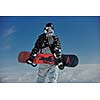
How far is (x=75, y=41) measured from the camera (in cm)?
346

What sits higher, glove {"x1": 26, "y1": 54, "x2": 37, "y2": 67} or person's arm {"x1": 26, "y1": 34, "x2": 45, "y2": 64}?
person's arm {"x1": 26, "y1": 34, "x2": 45, "y2": 64}

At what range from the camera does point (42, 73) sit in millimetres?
3463

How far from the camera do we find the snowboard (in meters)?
3.45

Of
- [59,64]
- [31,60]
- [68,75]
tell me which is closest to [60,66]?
[59,64]

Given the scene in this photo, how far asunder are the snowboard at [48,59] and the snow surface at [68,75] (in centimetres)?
8

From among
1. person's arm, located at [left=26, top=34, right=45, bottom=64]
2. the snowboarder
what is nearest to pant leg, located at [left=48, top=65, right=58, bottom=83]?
the snowboarder

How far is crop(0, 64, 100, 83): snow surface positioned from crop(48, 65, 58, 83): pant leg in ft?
0.16

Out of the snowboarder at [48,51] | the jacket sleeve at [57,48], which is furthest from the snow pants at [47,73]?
the jacket sleeve at [57,48]

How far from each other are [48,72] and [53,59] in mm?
164

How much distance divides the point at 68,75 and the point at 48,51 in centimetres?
37

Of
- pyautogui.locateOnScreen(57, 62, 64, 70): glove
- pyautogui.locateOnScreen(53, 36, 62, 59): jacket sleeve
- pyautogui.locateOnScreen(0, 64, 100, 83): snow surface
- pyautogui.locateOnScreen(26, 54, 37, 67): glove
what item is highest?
pyautogui.locateOnScreen(53, 36, 62, 59): jacket sleeve

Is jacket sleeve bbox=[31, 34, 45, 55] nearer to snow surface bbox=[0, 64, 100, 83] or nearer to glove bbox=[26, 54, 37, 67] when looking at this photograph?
glove bbox=[26, 54, 37, 67]

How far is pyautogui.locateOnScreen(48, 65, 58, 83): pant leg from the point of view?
11.3 ft
